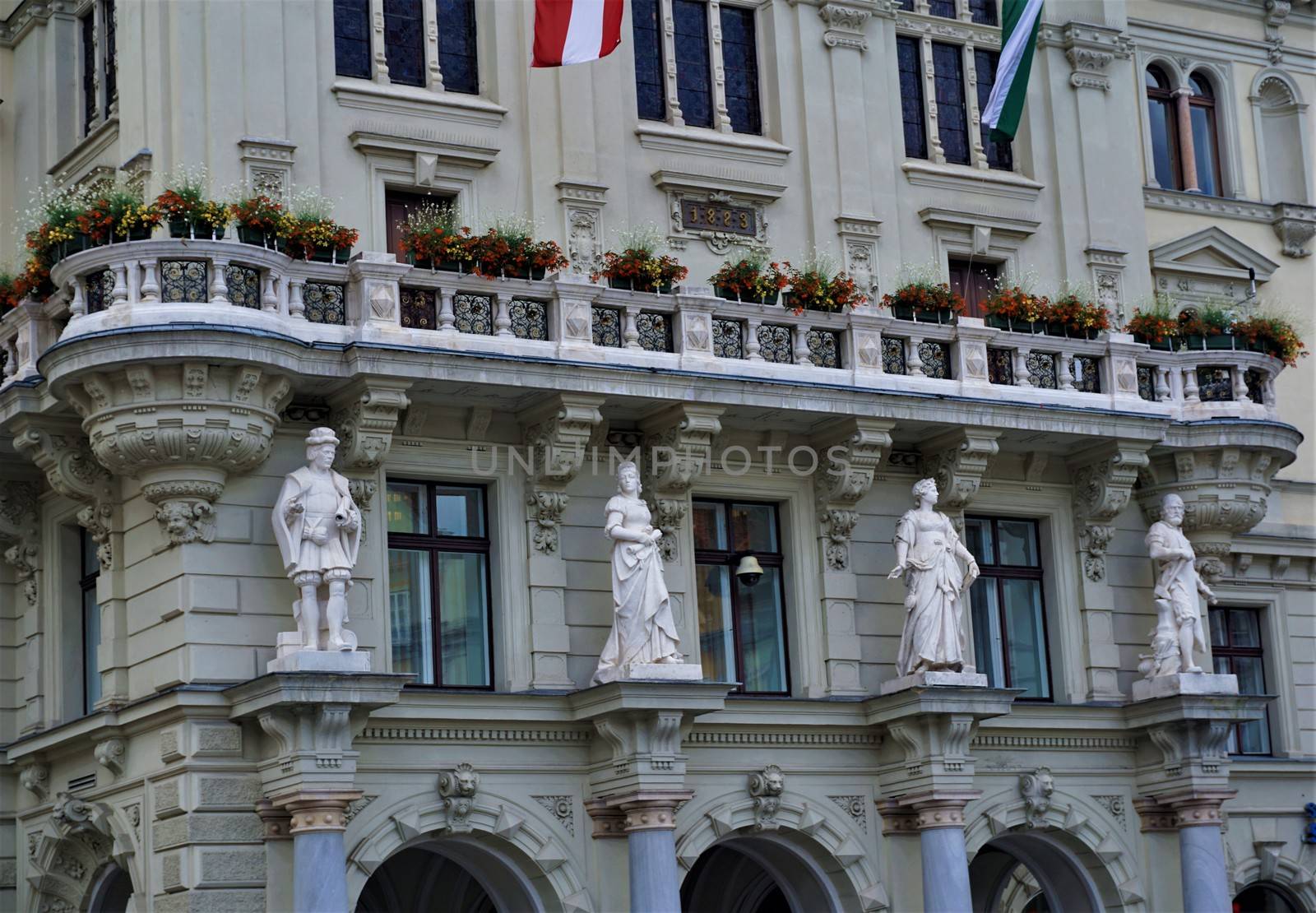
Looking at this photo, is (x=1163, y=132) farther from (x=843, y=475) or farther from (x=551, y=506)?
(x=551, y=506)

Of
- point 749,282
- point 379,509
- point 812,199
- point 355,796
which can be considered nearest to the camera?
point 355,796

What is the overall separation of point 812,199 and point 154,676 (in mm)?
10988

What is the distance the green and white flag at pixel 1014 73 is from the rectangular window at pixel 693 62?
3.77 meters

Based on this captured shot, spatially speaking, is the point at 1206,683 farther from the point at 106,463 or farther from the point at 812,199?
the point at 106,463

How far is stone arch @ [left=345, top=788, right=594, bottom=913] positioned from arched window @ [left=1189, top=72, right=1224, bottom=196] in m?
16.1

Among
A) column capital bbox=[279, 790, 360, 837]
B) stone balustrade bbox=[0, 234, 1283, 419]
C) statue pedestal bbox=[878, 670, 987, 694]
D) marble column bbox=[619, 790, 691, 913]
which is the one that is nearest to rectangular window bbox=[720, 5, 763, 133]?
stone balustrade bbox=[0, 234, 1283, 419]

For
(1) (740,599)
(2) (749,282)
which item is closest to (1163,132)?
(2) (749,282)

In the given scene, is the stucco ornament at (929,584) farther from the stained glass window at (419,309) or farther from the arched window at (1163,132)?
the arched window at (1163,132)

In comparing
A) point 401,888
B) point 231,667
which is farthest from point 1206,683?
point 231,667

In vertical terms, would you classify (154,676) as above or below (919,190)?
below

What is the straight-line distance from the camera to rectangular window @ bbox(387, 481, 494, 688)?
27.8 metres

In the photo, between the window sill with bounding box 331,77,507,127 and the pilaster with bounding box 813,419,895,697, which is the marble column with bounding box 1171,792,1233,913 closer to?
the pilaster with bounding box 813,419,895,697

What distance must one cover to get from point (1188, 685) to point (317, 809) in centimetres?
1180

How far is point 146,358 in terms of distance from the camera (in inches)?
1003
